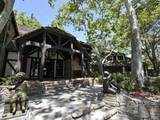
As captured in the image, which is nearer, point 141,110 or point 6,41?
point 141,110

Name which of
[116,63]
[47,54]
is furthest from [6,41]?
[116,63]

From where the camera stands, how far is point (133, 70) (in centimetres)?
1827

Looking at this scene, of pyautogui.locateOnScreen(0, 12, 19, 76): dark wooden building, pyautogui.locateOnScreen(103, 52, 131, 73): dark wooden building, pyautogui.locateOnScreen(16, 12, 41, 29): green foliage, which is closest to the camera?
pyautogui.locateOnScreen(0, 12, 19, 76): dark wooden building

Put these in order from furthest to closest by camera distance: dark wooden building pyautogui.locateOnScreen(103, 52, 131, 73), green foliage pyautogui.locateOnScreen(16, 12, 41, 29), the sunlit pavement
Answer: green foliage pyautogui.locateOnScreen(16, 12, 41, 29)
dark wooden building pyautogui.locateOnScreen(103, 52, 131, 73)
the sunlit pavement

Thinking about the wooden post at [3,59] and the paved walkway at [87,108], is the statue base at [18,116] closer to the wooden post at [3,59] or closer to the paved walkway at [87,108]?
the paved walkway at [87,108]

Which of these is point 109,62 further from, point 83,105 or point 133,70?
point 83,105

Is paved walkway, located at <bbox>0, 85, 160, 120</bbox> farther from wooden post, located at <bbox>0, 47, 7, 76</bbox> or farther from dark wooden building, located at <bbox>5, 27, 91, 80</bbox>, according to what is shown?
wooden post, located at <bbox>0, 47, 7, 76</bbox>

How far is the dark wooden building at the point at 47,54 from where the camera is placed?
17.5 metres

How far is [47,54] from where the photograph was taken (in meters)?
23.8

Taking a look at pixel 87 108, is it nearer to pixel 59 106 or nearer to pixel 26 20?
pixel 59 106

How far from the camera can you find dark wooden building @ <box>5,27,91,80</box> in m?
17.5

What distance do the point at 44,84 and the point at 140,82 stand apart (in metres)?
6.94

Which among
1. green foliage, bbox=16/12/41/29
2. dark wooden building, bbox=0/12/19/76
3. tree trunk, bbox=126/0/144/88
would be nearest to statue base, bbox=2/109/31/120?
dark wooden building, bbox=0/12/19/76

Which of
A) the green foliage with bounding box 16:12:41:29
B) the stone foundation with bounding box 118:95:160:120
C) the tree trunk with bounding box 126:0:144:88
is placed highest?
the green foliage with bounding box 16:12:41:29
